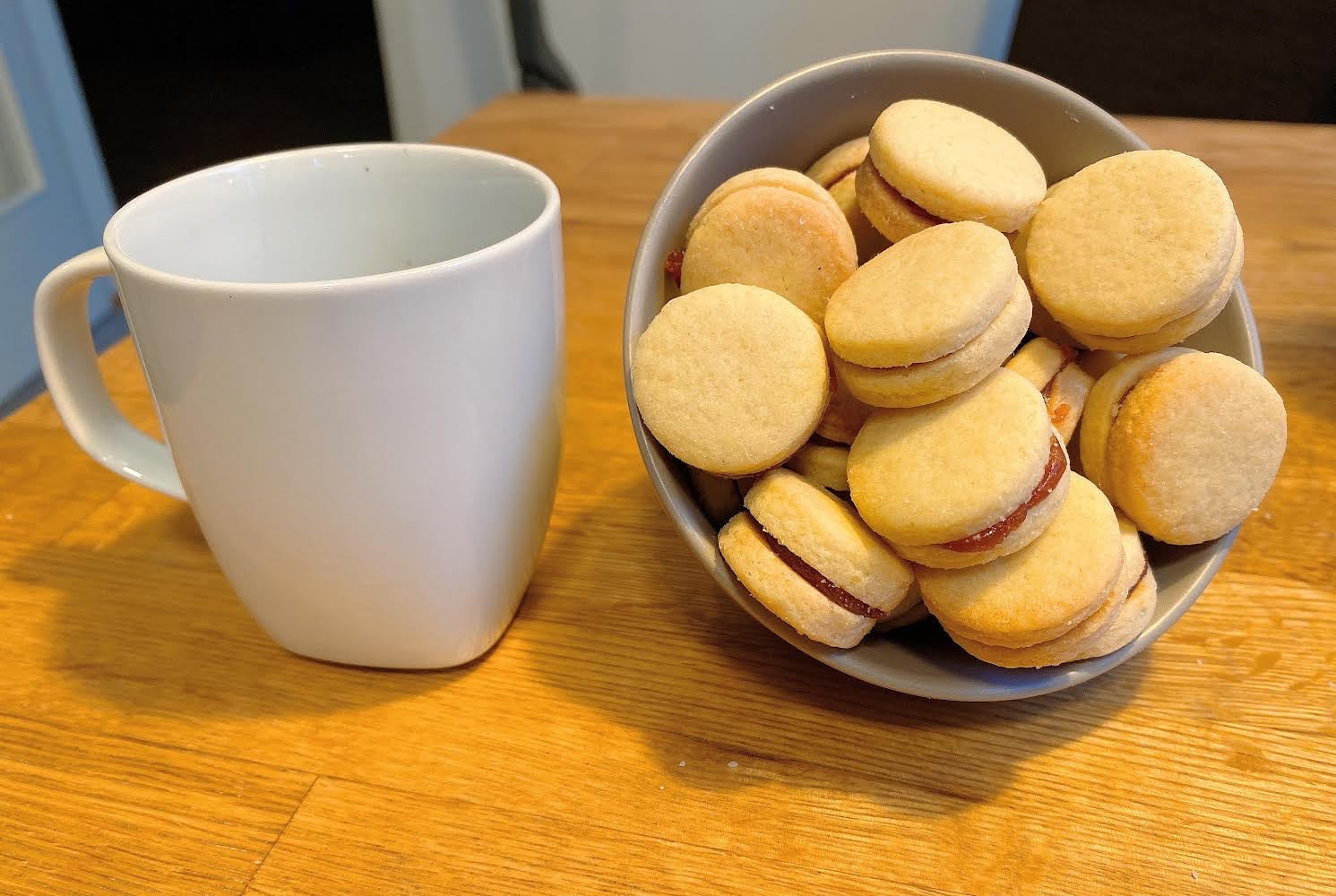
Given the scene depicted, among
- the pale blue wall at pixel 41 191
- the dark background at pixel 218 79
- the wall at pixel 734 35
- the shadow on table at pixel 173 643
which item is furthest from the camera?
the dark background at pixel 218 79

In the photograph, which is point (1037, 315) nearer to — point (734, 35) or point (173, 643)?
point (173, 643)

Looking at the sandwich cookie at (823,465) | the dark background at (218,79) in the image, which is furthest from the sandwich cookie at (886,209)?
the dark background at (218,79)

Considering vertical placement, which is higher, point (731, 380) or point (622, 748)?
point (731, 380)

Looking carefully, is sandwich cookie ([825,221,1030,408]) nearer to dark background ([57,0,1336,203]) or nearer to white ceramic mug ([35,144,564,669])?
white ceramic mug ([35,144,564,669])

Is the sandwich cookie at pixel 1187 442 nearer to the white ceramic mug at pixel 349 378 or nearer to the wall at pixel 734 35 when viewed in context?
the white ceramic mug at pixel 349 378

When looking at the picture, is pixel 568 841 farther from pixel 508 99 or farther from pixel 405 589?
pixel 508 99

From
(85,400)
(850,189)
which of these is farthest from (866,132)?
(85,400)

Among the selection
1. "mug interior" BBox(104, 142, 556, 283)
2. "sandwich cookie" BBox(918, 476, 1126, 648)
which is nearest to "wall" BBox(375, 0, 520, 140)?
"mug interior" BBox(104, 142, 556, 283)

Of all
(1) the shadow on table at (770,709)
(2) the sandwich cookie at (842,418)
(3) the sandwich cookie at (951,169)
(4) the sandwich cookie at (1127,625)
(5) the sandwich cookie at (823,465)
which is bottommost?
(1) the shadow on table at (770,709)
